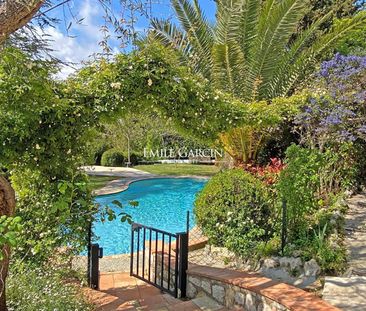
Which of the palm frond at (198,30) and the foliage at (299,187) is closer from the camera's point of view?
the foliage at (299,187)

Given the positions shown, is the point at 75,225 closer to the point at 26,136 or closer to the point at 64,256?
the point at 64,256

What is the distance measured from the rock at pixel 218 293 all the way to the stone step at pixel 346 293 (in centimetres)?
104

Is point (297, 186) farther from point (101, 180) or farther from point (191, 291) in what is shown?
point (101, 180)

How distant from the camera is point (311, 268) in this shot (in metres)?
3.79

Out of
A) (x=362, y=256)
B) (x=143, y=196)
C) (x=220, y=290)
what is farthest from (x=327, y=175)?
(x=143, y=196)

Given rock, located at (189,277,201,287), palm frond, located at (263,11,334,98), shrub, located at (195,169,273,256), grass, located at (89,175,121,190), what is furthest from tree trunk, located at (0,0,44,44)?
grass, located at (89,175,121,190)

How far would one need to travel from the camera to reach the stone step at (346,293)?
2.77m

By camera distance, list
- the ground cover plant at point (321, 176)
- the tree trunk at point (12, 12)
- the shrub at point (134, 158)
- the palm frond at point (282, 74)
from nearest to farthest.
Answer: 1. the tree trunk at point (12, 12)
2. the ground cover plant at point (321, 176)
3. the palm frond at point (282, 74)
4. the shrub at point (134, 158)

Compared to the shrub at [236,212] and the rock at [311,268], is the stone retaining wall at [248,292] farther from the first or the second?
the shrub at [236,212]

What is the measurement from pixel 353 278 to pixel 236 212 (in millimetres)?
2082

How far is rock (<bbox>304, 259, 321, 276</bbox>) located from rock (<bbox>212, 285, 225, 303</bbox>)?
972 mm

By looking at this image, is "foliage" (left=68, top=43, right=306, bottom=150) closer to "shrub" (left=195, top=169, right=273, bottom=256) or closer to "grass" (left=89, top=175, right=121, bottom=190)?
"shrub" (left=195, top=169, right=273, bottom=256)

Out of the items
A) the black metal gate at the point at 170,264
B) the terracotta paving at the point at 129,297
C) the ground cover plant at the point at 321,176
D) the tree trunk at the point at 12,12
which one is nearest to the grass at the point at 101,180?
the ground cover plant at the point at 321,176

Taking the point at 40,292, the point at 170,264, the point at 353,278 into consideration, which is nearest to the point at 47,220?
the point at 40,292
